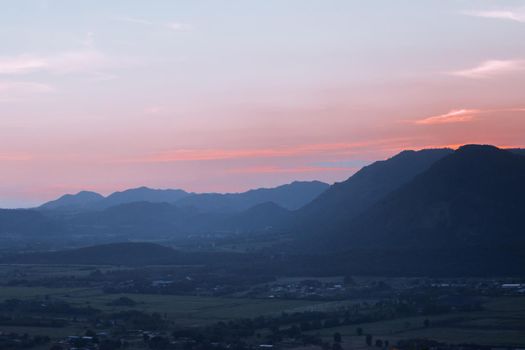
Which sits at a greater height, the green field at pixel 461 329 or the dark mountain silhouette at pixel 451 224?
the dark mountain silhouette at pixel 451 224

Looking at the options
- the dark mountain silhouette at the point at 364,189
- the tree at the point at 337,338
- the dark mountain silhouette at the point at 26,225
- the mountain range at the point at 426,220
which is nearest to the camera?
the tree at the point at 337,338

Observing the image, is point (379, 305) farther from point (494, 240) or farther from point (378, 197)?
point (378, 197)

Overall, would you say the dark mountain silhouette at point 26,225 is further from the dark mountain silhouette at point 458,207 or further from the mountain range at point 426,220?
the dark mountain silhouette at point 458,207

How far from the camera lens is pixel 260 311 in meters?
52.2

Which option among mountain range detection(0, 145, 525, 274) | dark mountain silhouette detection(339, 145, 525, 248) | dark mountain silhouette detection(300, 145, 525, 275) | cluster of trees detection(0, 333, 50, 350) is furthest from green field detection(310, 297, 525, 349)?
dark mountain silhouette detection(339, 145, 525, 248)

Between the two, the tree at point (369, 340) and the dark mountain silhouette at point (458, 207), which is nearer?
the tree at point (369, 340)

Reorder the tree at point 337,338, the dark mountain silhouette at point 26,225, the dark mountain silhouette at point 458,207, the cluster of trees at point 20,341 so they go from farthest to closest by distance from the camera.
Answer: the dark mountain silhouette at point 26,225, the dark mountain silhouette at point 458,207, the tree at point 337,338, the cluster of trees at point 20,341

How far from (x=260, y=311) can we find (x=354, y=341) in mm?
12109

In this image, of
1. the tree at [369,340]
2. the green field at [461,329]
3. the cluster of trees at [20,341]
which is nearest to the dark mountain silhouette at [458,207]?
the green field at [461,329]

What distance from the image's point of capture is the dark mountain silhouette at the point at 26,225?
145750mm

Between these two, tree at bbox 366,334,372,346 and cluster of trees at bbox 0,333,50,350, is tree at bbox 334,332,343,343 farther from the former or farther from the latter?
cluster of trees at bbox 0,333,50,350

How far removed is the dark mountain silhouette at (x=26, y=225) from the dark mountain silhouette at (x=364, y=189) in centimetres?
4498

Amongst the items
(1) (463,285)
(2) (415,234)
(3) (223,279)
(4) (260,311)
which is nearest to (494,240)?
(2) (415,234)

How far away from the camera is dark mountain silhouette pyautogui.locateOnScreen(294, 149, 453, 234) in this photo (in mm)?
109688
